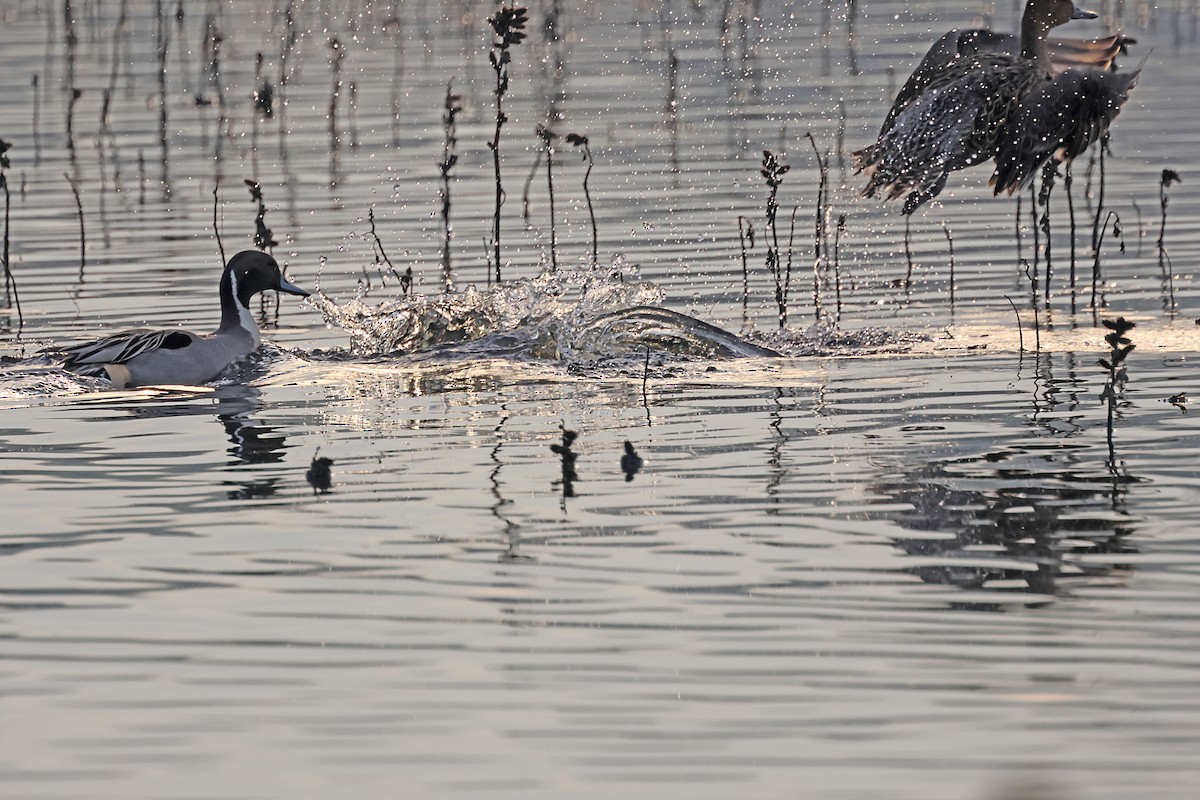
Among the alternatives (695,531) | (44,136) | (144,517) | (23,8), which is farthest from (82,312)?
(23,8)

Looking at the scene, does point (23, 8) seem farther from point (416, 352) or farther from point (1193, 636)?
point (1193, 636)

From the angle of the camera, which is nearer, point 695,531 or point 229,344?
point 695,531

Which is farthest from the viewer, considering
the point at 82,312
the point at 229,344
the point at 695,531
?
the point at 82,312

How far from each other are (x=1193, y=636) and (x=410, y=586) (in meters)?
2.15

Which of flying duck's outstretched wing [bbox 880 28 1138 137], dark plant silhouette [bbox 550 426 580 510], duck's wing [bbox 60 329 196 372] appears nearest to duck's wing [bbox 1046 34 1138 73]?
flying duck's outstretched wing [bbox 880 28 1138 137]

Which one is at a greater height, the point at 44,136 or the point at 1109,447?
the point at 44,136

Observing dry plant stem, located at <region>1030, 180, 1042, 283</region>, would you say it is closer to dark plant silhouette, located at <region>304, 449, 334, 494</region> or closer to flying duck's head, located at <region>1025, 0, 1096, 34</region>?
flying duck's head, located at <region>1025, 0, 1096, 34</region>

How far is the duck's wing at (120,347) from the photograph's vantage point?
10.2 metres

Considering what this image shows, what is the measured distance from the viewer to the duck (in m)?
10.7

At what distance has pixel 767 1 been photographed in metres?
31.3

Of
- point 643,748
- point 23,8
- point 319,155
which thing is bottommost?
point 643,748

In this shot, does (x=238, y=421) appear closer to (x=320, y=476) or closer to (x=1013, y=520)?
(x=320, y=476)

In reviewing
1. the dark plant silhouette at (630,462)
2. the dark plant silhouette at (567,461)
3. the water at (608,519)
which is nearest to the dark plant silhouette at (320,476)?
the water at (608,519)

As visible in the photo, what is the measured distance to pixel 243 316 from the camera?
11.2m
